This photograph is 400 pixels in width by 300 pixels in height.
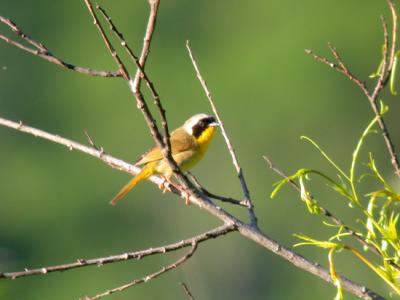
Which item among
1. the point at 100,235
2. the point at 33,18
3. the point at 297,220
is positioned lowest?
the point at 297,220

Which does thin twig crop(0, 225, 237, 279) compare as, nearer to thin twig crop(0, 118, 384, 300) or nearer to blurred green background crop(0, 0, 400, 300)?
thin twig crop(0, 118, 384, 300)

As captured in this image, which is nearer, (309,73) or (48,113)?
(48,113)

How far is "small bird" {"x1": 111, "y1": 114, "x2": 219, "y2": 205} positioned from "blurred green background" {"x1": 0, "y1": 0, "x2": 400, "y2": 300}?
14.0 metres

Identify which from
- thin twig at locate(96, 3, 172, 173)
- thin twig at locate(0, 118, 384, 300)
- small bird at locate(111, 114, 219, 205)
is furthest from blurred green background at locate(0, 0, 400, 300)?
thin twig at locate(96, 3, 172, 173)

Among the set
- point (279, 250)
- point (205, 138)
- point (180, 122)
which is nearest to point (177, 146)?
point (205, 138)

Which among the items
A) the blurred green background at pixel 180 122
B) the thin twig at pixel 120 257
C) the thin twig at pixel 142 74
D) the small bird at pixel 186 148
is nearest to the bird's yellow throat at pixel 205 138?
the small bird at pixel 186 148

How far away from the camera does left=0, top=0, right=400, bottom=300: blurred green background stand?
22688 mm

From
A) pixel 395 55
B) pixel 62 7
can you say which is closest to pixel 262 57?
pixel 62 7

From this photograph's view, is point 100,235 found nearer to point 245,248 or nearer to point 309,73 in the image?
point 245,248

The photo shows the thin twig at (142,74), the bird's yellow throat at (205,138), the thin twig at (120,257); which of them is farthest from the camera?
the bird's yellow throat at (205,138)

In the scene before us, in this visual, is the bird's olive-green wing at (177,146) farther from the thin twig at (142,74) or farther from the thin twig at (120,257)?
the thin twig at (142,74)

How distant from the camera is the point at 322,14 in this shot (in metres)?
32.3

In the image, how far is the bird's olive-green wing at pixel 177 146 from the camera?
4704 mm

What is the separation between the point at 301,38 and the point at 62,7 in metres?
7.40
